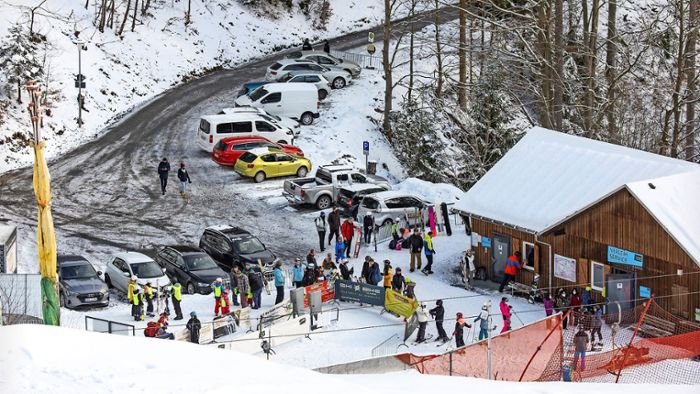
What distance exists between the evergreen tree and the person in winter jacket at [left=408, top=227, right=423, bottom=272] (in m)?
21.4

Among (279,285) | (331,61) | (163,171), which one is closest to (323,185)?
(163,171)

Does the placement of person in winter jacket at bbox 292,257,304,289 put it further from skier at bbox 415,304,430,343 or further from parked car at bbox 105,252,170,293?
skier at bbox 415,304,430,343

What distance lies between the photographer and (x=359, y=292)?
1247 inches

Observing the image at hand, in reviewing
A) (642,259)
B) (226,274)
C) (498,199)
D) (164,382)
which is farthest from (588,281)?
(164,382)

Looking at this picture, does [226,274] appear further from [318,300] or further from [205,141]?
[205,141]

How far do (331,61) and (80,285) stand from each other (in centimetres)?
2974

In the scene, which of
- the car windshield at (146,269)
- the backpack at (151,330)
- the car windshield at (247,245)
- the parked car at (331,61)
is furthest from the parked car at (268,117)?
the backpack at (151,330)

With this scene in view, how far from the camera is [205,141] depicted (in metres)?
47.4

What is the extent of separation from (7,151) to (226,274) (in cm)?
1666

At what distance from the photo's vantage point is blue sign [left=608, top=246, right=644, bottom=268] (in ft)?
99.3

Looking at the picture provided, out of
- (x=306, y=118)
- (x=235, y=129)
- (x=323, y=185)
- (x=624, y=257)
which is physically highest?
(x=306, y=118)

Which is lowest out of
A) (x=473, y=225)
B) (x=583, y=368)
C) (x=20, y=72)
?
(x=583, y=368)

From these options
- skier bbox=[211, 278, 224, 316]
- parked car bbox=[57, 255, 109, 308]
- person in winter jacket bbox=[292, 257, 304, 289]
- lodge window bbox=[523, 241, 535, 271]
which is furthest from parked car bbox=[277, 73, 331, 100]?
skier bbox=[211, 278, 224, 316]

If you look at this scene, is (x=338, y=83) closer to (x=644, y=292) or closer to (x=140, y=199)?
(x=140, y=199)
